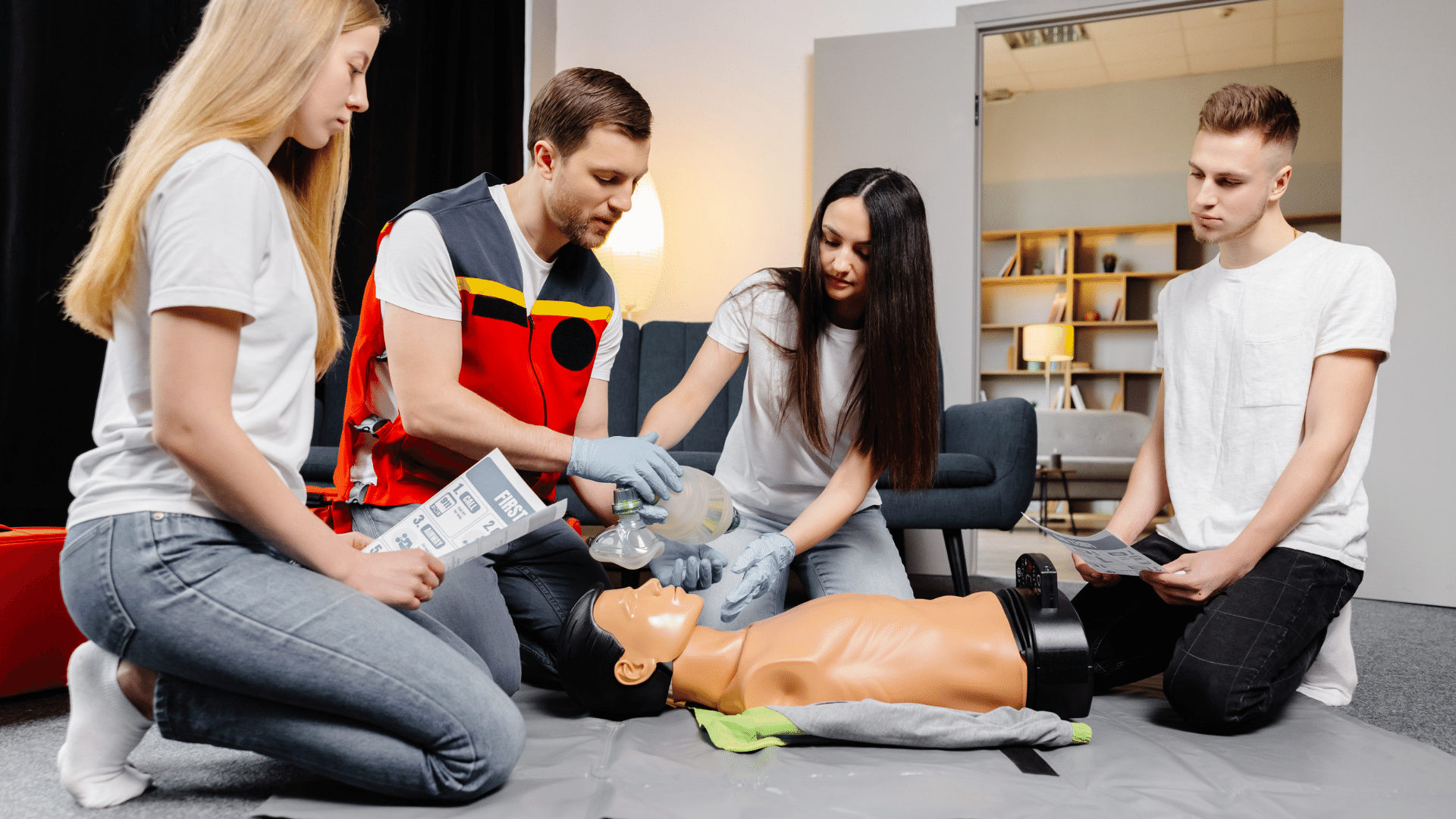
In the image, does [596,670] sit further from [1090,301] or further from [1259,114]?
[1090,301]

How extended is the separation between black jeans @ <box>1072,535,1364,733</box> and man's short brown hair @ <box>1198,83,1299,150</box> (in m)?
0.70

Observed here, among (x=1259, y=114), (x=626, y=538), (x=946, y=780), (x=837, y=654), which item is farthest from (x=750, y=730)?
(x=1259, y=114)

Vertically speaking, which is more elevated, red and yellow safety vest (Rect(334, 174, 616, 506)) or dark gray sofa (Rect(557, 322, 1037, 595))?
red and yellow safety vest (Rect(334, 174, 616, 506))

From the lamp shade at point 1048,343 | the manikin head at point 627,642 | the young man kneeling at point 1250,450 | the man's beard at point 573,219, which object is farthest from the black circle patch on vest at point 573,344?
the lamp shade at point 1048,343

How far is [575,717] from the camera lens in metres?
1.41

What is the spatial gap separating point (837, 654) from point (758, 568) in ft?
0.89

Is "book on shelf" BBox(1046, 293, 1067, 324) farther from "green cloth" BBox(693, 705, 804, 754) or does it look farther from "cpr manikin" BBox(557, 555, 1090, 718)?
"green cloth" BBox(693, 705, 804, 754)

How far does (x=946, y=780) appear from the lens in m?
1.15

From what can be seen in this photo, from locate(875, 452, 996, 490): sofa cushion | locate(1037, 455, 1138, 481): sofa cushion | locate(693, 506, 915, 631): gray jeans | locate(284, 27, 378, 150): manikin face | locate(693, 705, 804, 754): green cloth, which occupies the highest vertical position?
locate(284, 27, 378, 150): manikin face

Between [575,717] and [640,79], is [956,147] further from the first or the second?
[575,717]

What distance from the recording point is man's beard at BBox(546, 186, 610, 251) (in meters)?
1.50

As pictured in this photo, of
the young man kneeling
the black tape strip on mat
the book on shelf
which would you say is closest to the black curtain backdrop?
the black tape strip on mat

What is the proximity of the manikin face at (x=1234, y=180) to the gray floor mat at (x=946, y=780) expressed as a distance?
0.84 metres

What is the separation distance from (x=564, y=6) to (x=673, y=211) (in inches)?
46.0
